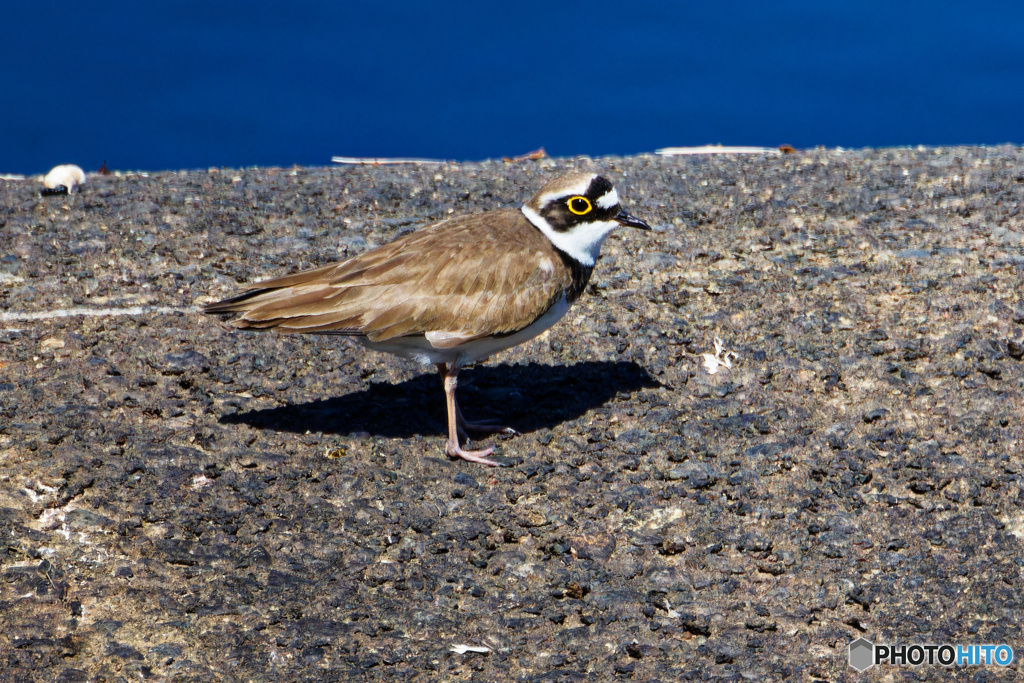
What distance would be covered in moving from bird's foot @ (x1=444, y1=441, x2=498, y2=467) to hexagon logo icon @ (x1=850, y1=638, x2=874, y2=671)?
2.40 meters

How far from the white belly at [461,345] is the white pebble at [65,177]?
5384 mm

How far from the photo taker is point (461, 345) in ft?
20.8

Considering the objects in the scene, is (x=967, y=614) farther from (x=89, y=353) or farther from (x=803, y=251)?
(x=89, y=353)

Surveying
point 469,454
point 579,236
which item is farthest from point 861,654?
point 579,236

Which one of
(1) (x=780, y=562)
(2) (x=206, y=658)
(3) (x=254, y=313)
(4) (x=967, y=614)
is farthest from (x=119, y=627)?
(4) (x=967, y=614)

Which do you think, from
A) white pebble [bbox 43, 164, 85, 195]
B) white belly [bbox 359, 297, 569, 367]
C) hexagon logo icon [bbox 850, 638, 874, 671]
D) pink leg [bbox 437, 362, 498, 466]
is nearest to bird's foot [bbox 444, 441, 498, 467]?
pink leg [bbox 437, 362, 498, 466]

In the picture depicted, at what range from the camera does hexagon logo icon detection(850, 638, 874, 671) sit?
4.87m

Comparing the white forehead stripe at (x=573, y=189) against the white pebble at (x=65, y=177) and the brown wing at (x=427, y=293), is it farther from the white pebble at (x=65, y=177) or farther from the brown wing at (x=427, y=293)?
the white pebble at (x=65, y=177)

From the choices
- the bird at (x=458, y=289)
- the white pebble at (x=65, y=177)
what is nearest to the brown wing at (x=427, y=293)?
the bird at (x=458, y=289)

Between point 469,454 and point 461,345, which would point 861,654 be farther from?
point 461,345

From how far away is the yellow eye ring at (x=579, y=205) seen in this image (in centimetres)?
658

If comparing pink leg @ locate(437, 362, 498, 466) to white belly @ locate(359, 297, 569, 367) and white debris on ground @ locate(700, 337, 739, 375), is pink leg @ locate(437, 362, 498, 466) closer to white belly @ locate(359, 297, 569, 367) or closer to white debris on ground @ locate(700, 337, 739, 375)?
white belly @ locate(359, 297, 569, 367)

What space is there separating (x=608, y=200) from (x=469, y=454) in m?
1.92

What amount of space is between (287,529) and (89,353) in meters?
2.65
